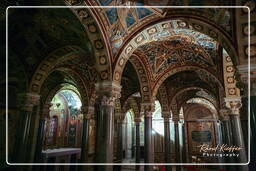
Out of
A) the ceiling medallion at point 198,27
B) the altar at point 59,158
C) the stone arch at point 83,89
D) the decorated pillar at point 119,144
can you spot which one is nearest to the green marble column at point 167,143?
the decorated pillar at point 119,144

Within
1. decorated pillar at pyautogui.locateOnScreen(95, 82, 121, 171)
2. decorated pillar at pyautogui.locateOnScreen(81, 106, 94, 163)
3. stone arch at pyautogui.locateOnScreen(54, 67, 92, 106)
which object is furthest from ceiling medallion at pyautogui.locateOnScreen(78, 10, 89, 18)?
decorated pillar at pyautogui.locateOnScreen(81, 106, 94, 163)

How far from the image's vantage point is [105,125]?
21.6 ft

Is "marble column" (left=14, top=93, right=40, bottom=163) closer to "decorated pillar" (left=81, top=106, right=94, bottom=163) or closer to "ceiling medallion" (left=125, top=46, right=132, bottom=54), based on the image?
"decorated pillar" (left=81, top=106, right=94, bottom=163)

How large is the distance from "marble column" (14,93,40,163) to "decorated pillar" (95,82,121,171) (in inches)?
186

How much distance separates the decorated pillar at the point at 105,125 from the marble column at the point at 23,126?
Result: 4.72 metres

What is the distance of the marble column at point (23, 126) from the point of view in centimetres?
882

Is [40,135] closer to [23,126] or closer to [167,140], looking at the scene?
[23,126]

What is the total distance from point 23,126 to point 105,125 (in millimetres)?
5266

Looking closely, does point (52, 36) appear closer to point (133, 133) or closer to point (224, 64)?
point (224, 64)

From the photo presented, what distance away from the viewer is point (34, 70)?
966 cm

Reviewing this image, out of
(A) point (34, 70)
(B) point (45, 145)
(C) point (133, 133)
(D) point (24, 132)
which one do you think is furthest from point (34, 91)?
(C) point (133, 133)

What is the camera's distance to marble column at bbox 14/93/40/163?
28.9 ft

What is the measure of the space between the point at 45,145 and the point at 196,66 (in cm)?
1649

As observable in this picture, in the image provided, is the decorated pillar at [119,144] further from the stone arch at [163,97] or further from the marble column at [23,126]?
the marble column at [23,126]
